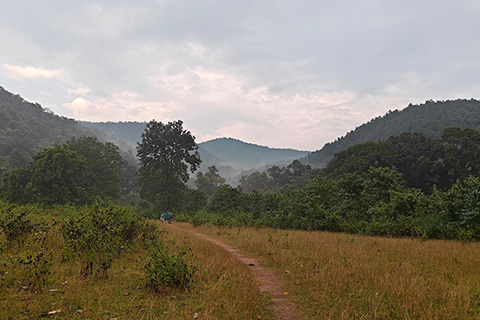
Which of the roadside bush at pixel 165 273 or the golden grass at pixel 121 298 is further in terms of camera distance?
the roadside bush at pixel 165 273

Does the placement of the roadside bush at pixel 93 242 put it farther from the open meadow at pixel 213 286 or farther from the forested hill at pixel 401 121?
the forested hill at pixel 401 121

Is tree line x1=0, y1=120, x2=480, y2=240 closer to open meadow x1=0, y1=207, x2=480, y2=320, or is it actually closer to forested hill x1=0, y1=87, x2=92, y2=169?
open meadow x1=0, y1=207, x2=480, y2=320

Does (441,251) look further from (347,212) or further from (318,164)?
(318,164)

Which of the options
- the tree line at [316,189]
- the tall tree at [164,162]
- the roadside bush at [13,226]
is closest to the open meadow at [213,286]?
the roadside bush at [13,226]

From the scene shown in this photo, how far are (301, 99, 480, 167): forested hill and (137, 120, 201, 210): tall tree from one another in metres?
106

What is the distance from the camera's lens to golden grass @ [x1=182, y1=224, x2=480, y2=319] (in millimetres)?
5238

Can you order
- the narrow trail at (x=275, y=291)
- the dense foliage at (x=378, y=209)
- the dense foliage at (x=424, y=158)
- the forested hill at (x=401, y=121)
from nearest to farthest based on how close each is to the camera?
the narrow trail at (x=275, y=291), the dense foliage at (x=378, y=209), the dense foliage at (x=424, y=158), the forested hill at (x=401, y=121)

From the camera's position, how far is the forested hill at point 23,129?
81.3 metres

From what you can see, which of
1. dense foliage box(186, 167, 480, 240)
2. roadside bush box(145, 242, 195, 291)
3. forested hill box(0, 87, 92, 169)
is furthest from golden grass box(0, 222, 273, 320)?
forested hill box(0, 87, 92, 169)

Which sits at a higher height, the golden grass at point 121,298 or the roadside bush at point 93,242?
the roadside bush at point 93,242

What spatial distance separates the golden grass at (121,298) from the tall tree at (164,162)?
38.4m

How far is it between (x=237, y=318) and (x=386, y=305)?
10.1ft

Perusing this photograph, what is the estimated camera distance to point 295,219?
2412 centimetres

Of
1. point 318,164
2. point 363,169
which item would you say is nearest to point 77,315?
point 363,169
